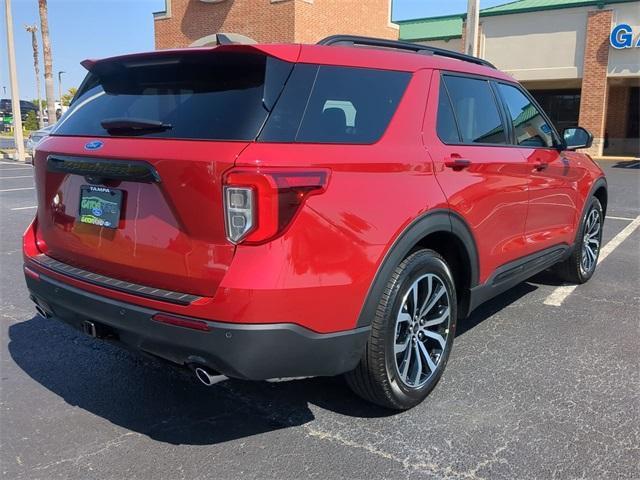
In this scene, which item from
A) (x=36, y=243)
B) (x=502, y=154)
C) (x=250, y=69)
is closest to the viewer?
(x=250, y=69)

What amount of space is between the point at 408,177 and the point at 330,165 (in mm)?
546

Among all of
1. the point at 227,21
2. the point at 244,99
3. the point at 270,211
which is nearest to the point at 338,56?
the point at 244,99

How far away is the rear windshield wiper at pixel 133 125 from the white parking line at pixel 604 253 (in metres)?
3.76

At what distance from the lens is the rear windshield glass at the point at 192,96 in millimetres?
2520

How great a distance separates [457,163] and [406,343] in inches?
40.7

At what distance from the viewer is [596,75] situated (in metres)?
22.9

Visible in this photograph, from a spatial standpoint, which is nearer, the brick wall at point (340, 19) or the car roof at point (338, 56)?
the car roof at point (338, 56)

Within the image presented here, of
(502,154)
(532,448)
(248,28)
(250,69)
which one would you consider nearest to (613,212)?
(502,154)

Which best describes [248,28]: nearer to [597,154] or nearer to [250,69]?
[597,154]

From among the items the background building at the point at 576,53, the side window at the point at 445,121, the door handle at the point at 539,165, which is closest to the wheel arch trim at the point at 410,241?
the side window at the point at 445,121

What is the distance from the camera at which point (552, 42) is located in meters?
23.5

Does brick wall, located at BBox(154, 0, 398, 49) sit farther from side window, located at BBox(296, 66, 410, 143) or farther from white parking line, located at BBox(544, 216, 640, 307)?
side window, located at BBox(296, 66, 410, 143)

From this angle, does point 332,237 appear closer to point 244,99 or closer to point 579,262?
point 244,99

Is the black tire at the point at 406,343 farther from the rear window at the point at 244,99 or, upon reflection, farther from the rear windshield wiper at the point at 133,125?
the rear windshield wiper at the point at 133,125
